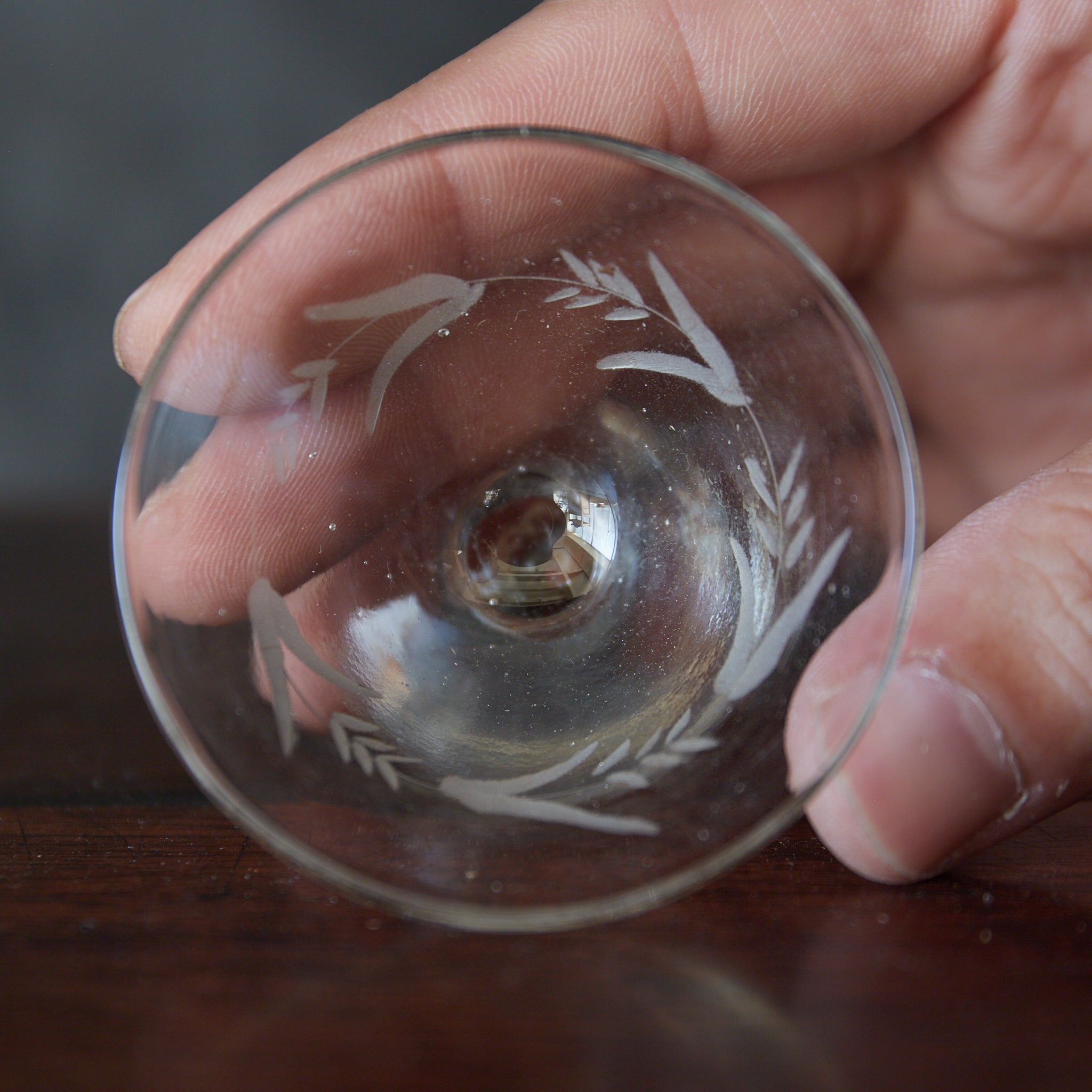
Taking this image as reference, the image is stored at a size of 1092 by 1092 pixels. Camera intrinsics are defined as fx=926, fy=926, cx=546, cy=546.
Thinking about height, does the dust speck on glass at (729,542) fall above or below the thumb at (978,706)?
above

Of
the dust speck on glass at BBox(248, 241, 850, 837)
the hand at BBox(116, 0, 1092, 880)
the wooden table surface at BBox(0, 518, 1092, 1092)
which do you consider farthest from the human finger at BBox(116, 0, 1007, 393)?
the wooden table surface at BBox(0, 518, 1092, 1092)

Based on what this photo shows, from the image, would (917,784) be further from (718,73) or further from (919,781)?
(718,73)

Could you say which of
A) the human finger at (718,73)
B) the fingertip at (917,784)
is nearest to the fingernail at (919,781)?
the fingertip at (917,784)

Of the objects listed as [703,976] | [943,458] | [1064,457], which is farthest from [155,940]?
[943,458]

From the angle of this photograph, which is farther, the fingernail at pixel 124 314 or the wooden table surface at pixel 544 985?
the fingernail at pixel 124 314

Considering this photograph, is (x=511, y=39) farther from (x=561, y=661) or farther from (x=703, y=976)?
(x=703, y=976)

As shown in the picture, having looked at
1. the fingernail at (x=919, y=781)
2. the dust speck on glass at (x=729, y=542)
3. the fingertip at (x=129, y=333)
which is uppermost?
the fingertip at (x=129, y=333)

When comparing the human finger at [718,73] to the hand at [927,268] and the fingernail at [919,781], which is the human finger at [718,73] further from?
the fingernail at [919,781]
